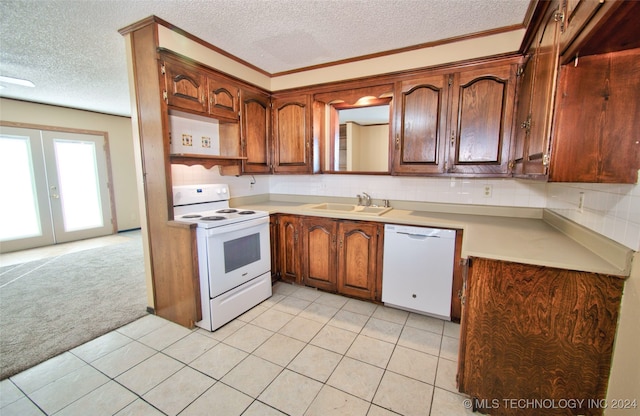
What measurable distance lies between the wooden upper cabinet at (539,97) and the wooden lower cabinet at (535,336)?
532mm

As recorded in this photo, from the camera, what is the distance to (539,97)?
145cm

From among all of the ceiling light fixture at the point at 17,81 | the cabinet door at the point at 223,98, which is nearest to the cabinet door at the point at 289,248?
the cabinet door at the point at 223,98

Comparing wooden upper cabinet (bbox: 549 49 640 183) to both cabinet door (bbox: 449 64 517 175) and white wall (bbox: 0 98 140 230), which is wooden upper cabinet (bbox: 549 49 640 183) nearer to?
cabinet door (bbox: 449 64 517 175)

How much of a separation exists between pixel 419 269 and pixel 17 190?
238 inches

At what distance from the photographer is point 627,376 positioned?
104 cm

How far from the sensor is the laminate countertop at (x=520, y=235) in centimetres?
121

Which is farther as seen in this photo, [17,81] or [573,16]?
[17,81]

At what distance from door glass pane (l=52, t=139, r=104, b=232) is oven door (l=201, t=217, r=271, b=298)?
14.8 feet

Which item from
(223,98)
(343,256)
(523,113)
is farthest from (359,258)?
(223,98)

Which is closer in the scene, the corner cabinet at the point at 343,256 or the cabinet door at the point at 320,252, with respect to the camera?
the corner cabinet at the point at 343,256

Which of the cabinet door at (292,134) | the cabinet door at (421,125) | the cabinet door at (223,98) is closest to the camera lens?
the cabinet door at (421,125)

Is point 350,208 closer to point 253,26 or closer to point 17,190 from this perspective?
point 253,26

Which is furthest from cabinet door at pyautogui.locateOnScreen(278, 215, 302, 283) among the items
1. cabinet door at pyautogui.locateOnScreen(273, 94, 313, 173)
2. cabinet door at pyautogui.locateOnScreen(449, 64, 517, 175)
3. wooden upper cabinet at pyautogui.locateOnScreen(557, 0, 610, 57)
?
wooden upper cabinet at pyautogui.locateOnScreen(557, 0, 610, 57)

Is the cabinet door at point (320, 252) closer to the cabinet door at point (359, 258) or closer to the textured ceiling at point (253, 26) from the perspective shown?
the cabinet door at point (359, 258)
